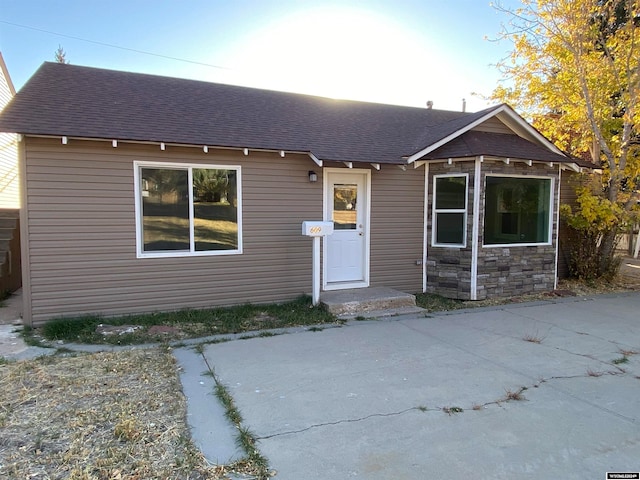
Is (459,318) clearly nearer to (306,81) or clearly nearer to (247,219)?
(247,219)

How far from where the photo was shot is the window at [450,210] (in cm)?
766

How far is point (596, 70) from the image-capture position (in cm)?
893

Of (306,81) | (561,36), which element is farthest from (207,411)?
(306,81)

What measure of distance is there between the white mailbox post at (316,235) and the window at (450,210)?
8.04 feet

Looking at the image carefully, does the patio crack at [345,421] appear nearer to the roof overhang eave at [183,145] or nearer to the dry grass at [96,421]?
the dry grass at [96,421]

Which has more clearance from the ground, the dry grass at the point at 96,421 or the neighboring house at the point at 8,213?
the neighboring house at the point at 8,213

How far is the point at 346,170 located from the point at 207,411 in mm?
5157

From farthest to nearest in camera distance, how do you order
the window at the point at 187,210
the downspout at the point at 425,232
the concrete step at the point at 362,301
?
1. the downspout at the point at 425,232
2. the concrete step at the point at 362,301
3. the window at the point at 187,210

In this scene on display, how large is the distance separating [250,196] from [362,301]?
2.56 m

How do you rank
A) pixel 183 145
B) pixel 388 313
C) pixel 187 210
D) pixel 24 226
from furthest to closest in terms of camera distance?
pixel 388 313 → pixel 187 210 → pixel 183 145 → pixel 24 226

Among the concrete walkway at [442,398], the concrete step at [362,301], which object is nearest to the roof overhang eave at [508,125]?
the concrete step at [362,301]

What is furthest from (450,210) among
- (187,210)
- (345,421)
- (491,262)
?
(345,421)

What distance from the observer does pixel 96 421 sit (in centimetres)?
316

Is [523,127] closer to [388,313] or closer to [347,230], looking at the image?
[347,230]
